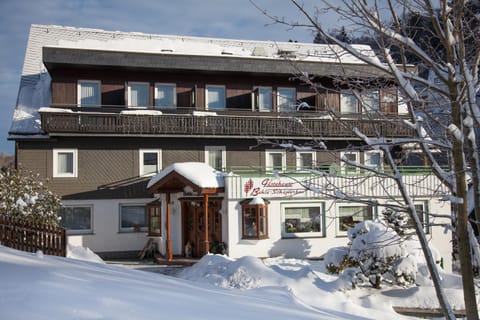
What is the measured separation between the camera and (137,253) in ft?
73.3

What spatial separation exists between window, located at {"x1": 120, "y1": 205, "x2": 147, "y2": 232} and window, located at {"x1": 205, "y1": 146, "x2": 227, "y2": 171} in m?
3.60

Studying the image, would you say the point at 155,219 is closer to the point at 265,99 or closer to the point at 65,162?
the point at 65,162

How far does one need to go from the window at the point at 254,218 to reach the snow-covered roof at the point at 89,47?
7.78 m

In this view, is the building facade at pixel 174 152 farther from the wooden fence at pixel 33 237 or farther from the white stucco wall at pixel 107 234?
the wooden fence at pixel 33 237

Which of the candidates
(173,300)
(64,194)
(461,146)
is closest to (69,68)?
(64,194)

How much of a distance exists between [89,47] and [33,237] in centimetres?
1271

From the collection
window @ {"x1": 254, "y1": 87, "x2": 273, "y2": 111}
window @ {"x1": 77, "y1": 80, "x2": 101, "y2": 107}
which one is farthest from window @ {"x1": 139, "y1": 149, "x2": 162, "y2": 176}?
window @ {"x1": 254, "y1": 87, "x2": 273, "y2": 111}

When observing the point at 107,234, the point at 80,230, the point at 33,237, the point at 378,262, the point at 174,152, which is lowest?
the point at 378,262

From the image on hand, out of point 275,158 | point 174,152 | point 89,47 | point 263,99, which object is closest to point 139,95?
point 174,152

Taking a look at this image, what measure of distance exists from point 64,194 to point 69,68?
5.58m

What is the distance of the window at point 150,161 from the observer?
75.3ft

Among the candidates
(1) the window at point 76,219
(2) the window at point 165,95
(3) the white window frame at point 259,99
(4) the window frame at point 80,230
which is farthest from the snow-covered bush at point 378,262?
(2) the window at point 165,95

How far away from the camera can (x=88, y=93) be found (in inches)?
920

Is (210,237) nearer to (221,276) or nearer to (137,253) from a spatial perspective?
(137,253)
